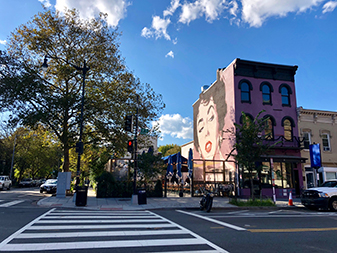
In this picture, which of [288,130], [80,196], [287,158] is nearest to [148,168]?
[80,196]

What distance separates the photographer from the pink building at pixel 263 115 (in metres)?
22.2

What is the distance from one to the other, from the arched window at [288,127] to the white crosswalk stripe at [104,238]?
61.0 feet

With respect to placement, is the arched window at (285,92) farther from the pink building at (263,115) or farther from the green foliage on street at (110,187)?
the green foliage on street at (110,187)

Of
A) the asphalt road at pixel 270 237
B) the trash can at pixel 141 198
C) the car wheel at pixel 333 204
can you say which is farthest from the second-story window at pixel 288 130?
the asphalt road at pixel 270 237

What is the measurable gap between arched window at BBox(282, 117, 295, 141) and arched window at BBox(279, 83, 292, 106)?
5.14 ft

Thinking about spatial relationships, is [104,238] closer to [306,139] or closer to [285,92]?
[285,92]

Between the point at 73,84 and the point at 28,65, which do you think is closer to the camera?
the point at 28,65

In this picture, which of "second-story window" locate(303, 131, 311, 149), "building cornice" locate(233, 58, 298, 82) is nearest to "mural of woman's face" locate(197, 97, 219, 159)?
"building cornice" locate(233, 58, 298, 82)

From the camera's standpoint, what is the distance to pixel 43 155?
49.7m

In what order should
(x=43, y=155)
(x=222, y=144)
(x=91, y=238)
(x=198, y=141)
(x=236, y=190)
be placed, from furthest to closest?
(x=43, y=155) < (x=198, y=141) < (x=222, y=144) < (x=236, y=190) < (x=91, y=238)

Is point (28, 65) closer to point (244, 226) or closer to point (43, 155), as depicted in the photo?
point (244, 226)

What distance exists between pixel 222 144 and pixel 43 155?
38769mm

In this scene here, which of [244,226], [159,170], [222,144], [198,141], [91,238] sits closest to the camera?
[91,238]

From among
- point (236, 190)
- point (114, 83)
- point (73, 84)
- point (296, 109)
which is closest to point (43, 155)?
point (73, 84)
